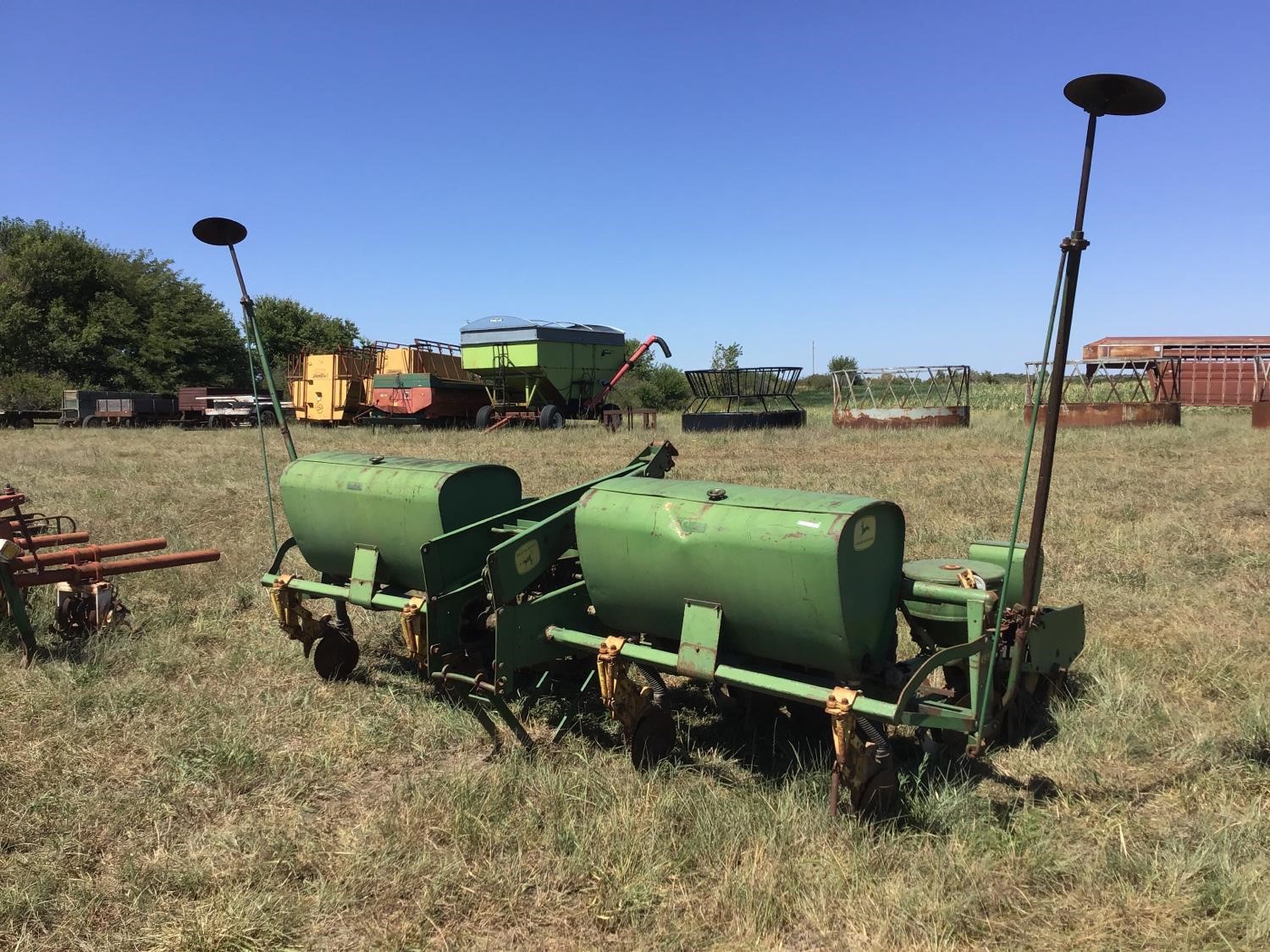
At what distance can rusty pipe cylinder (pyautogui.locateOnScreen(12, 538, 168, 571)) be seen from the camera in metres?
5.04

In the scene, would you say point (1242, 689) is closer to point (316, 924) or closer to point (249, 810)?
point (316, 924)

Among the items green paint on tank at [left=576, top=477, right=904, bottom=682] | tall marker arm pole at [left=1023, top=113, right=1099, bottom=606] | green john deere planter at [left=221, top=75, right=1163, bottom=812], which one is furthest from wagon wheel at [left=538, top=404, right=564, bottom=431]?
tall marker arm pole at [left=1023, top=113, right=1099, bottom=606]

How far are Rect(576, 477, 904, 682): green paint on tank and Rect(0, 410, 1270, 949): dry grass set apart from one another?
0.60 metres

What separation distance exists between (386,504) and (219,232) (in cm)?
208

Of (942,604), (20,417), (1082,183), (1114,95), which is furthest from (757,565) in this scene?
(20,417)

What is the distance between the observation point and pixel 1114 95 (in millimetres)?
2717

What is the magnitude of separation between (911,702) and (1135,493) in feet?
27.3

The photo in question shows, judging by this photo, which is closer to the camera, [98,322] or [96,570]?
[96,570]

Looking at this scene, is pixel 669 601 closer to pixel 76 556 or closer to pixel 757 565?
pixel 757 565

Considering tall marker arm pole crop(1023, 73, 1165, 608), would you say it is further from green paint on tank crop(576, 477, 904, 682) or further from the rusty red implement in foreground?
the rusty red implement in foreground

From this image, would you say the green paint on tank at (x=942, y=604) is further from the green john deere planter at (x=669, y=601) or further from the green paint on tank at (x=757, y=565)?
the green paint on tank at (x=757, y=565)

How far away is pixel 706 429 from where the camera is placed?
22281 mm

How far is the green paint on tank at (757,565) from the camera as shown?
301 centimetres

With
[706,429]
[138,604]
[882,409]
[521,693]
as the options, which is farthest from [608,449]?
[521,693]
